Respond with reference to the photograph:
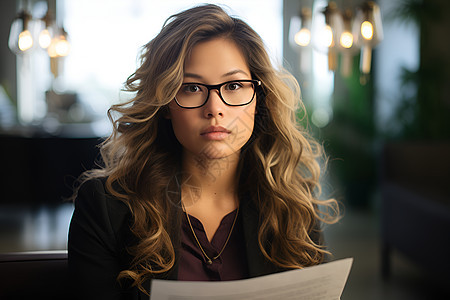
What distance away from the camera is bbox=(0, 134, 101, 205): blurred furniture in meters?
4.00

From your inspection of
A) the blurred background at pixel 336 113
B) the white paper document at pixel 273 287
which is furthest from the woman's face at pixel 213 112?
the white paper document at pixel 273 287

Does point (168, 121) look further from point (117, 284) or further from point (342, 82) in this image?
point (342, 82)

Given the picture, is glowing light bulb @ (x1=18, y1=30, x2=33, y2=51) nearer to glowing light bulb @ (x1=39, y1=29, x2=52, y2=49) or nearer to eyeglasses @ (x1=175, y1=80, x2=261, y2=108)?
glowing light bulb @ (x1=39, y1=29, x2=52, y2=49)

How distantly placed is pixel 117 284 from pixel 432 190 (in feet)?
8.54

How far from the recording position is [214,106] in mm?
940

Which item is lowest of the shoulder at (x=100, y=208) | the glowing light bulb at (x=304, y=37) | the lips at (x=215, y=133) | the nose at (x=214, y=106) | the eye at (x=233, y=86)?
the shoulder at (x=100, y=208)

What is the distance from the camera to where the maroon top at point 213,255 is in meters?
1.02

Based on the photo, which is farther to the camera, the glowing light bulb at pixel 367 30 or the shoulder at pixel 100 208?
the glowing light bulb at pixel 367 30

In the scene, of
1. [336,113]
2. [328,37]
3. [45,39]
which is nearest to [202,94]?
[328,37]

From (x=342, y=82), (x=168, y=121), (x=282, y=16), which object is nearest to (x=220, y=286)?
(x=168, y=121)

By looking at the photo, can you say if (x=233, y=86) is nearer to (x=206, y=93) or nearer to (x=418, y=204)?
(x=206, y=93)

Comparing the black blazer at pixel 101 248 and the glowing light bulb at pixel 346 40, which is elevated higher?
the glowing light bulb at pixel 346 40

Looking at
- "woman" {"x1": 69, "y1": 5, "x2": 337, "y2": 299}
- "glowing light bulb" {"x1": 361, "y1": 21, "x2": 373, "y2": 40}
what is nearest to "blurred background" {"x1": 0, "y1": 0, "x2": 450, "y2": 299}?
"glowing light bulb" {"x1": 361, "y1": 21, "x2": 373, "y2": 40}

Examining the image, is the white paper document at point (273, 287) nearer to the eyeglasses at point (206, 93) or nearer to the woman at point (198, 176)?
the woman at point (198, 176)
